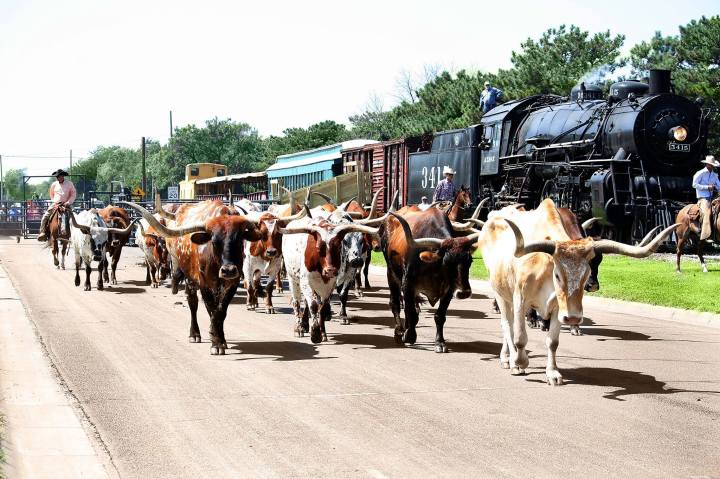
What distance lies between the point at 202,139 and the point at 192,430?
110 m

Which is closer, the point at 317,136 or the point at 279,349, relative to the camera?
the point at 279,349

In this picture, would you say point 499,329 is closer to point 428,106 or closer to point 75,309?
point 75,309

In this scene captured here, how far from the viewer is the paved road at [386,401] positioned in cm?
663

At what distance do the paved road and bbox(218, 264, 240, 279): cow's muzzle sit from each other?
0.87 metres

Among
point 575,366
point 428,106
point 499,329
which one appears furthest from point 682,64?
point 575,366

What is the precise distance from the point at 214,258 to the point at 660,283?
9.88 metres

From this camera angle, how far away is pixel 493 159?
2834cm

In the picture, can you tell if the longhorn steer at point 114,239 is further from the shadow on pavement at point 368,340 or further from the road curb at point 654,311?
the road curb at point 654,311

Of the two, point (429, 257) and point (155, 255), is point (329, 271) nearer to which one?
point (429, 257)

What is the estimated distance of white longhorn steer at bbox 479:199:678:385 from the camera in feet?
29.7

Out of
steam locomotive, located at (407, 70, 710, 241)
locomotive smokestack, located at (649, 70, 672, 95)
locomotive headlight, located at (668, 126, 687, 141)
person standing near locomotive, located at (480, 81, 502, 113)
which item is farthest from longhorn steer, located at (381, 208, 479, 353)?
person standing near locomotive, located at (480, 81, 502, 113)

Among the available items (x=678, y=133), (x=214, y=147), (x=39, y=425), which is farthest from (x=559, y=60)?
(x=214, y=147)

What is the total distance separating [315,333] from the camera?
1210 cm

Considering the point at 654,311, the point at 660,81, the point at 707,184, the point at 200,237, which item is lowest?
the point at 654,311
